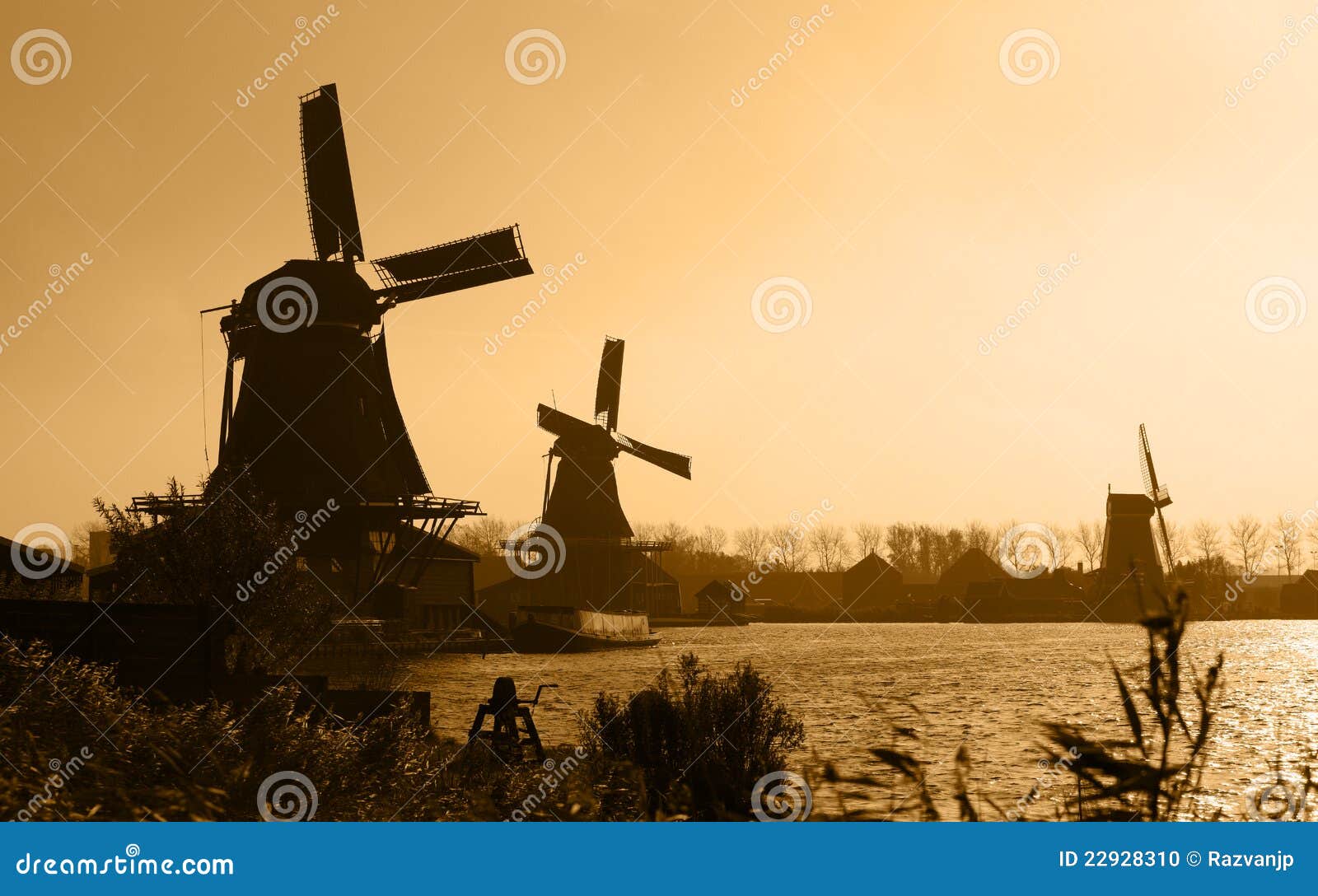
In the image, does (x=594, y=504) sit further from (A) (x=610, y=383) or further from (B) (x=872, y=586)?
(B) (x=872, y=586)

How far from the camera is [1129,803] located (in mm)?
3521

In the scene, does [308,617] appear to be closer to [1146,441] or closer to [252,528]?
[252,528]

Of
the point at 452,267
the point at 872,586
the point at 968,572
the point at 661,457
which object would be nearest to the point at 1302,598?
the point at 968,572

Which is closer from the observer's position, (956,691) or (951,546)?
(956,691)

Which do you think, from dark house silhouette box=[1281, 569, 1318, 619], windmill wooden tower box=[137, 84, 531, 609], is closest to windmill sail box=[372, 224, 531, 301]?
windmill wooden tower box=[137, 84, 531, 609]

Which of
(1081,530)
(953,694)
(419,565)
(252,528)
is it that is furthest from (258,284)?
(1081,530)

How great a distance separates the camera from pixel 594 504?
71.2 m

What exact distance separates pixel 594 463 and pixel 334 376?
3261cm

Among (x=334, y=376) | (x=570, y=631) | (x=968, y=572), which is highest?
(x=334, y=376)

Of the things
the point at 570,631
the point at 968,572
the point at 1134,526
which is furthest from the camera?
the point at 968,572

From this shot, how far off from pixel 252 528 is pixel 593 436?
48.2 meters

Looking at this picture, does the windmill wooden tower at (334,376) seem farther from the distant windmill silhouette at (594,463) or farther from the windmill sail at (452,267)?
the distant windmill silhouette at (594,463)

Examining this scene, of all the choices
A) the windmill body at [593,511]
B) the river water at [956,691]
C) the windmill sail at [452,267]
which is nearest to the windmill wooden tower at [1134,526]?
the river water at [956,691]

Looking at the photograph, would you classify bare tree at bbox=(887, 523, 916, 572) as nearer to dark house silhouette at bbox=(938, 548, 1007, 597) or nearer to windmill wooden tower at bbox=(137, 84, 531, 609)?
dark house silhouette at bbox=(938, 548, 1007, 597)
